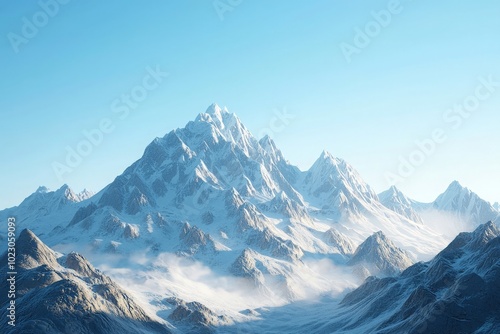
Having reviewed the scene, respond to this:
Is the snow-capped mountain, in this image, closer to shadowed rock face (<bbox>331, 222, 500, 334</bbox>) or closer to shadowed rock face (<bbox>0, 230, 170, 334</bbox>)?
shadowed rock face (<bbox>331, 222, 500, 334</bbox>)

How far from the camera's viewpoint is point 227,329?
619 ft

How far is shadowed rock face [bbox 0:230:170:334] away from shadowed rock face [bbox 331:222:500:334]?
3211 inches

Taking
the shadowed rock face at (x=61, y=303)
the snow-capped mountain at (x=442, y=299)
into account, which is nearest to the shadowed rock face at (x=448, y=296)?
the snow-capped mountain at (x=442, y=299)

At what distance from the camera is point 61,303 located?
130375mm

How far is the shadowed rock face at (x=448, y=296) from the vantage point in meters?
122

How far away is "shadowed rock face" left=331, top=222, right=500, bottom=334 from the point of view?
12250 centimetres

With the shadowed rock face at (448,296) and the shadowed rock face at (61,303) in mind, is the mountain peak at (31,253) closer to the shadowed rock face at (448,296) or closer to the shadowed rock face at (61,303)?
the shadowed rock face at (61,303)

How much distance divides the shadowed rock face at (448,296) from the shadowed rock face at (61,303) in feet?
268

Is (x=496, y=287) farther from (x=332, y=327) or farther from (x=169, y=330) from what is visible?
(x=169, y=330)

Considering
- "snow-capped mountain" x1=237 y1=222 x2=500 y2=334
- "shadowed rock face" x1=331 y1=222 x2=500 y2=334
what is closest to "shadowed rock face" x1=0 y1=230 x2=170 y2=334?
"snow-capped mountain" x1=237 y1=222 x2=500 y2=334

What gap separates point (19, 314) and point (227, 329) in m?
88.3

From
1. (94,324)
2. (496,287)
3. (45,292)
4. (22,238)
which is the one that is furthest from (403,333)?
(22,238)

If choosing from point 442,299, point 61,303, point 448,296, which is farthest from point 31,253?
point 448,296

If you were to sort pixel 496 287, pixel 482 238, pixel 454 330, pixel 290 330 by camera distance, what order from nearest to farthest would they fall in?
1. pixel 454 330
2. pixel 496 287
3. pixel 482 238
4. pixel 290 330
